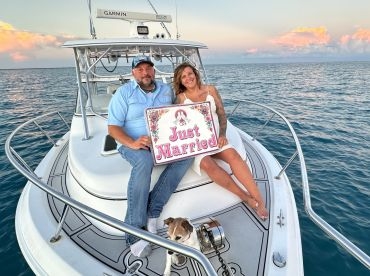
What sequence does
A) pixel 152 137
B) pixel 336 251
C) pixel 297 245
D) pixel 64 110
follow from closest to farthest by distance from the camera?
pixel 297 245, pixel 152 137, pixel 336 251, pixel 64 110

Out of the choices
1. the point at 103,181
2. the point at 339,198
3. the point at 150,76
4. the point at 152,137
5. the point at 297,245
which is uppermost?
the point at 150,76

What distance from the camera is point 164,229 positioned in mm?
2768

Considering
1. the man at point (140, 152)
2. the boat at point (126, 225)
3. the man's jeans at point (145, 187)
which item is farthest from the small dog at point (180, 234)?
Result: the man's jeans at point (145, 187)

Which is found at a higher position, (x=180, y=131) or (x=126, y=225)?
(x=180, y=131)

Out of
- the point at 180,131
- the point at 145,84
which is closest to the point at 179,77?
the point at 145,84

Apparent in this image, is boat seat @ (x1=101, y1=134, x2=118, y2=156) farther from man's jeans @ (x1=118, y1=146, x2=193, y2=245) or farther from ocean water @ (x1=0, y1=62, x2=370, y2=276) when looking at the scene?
ocean water @ (x1=0, y1=62, x2=370, y2=276)

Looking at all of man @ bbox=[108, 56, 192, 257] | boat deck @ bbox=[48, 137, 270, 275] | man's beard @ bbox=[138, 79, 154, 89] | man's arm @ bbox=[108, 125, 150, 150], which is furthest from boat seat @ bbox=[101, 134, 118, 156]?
man's beard @ bbox=[138, 79, 154, 89]

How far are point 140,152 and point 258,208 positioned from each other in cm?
156

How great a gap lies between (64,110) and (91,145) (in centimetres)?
1277

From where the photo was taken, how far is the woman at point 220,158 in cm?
298

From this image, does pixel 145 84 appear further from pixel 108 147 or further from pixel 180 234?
pixel 180 234

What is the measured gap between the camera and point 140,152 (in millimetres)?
2758

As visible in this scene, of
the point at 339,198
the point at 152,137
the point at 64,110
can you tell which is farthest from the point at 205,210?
the point at 64,110

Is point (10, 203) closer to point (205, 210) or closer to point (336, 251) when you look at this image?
point (205, 210)
